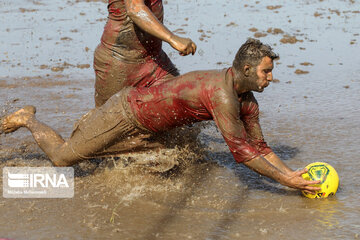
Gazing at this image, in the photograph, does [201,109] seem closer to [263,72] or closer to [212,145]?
[263,72]

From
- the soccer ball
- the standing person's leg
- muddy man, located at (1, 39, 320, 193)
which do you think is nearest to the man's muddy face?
muddy man, located at (1, 39, 320, 193)

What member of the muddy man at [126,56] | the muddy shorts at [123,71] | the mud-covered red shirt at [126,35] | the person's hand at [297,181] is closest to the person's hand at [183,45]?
the muddy man at [126,56]

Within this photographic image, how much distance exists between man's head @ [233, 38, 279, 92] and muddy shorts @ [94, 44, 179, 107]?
Answer: 1208 millimetres

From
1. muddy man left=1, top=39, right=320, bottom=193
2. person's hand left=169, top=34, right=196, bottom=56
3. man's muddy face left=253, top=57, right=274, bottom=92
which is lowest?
muddy man left=1, top=39, right=320, bottom=193

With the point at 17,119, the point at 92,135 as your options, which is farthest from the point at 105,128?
the point at 17,119

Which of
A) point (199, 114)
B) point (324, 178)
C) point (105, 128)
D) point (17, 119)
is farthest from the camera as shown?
point (17, 119)

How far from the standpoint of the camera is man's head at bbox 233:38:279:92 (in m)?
4.12

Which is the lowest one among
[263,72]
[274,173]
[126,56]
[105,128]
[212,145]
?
[212,145]

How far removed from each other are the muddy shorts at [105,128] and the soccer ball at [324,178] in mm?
1446

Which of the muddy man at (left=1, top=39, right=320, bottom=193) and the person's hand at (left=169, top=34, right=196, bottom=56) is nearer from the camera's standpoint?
the muddy man at (left=1, top=39, right=320, bottom=193)

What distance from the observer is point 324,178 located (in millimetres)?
4520

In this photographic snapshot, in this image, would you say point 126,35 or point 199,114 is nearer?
point 199,114

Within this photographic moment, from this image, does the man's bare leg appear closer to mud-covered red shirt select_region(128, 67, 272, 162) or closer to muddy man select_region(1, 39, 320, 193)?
muddy man select_region(1, 39, 320, 193)

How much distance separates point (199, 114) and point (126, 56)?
1094 millimetres
